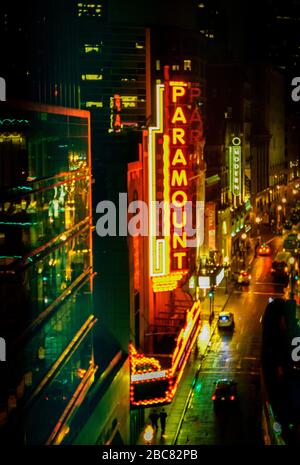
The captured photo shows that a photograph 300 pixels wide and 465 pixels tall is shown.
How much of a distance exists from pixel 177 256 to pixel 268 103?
90.7m

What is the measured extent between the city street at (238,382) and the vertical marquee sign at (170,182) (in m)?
5.55

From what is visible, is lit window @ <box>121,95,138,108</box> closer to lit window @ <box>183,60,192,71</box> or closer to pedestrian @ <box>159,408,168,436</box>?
pedestrian @ <box>159,408,168,436</box>

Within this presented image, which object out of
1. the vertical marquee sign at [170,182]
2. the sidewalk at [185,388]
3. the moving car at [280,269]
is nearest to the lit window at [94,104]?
the vertical marquee sign at [170,182]

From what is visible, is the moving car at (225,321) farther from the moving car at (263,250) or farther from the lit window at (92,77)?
the moving car at (263,250)

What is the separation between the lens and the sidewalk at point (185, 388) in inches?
1381

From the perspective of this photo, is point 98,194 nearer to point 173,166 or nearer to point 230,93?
point 173,166

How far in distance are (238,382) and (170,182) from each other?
992cm

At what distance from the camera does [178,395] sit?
40.8 metres

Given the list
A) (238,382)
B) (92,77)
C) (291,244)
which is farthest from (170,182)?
(291,244)

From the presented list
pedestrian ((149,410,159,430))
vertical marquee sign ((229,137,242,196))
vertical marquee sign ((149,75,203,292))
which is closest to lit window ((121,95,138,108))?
vertical marquee sign ((149,75,203,292))

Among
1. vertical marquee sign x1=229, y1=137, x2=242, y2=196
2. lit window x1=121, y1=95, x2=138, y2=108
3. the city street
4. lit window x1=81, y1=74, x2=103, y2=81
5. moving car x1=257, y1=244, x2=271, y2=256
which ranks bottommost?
the city street

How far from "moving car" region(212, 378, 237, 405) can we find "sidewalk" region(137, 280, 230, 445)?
4.46 feet

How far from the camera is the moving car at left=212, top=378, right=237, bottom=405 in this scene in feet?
128

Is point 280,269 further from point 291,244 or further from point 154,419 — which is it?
point 154,419
